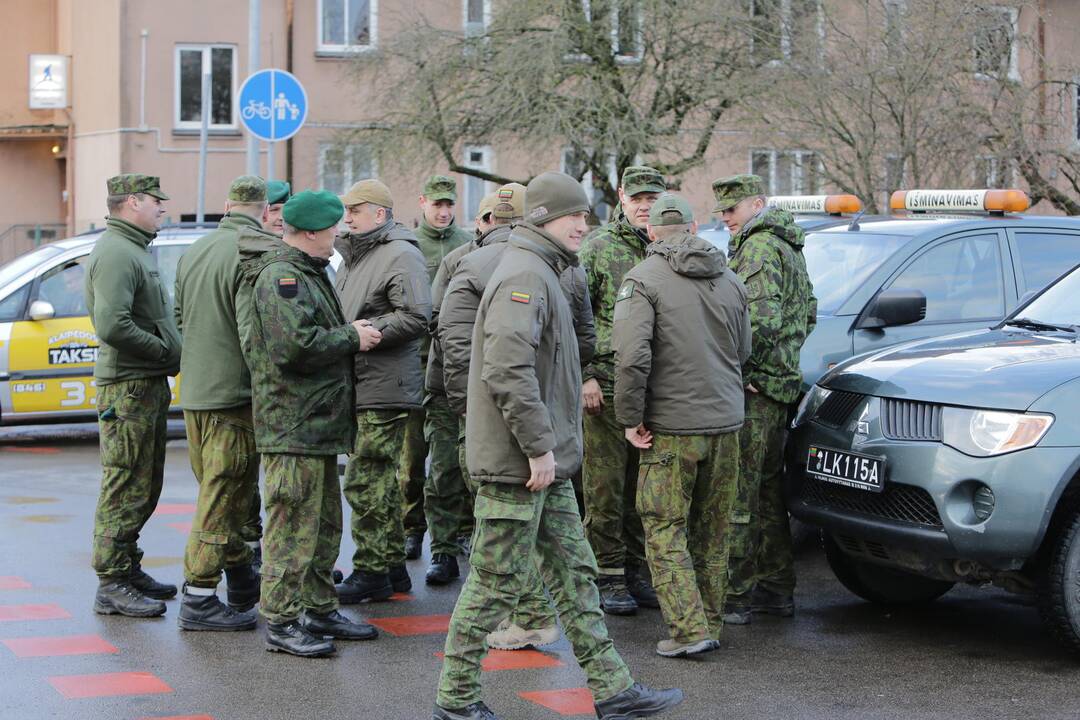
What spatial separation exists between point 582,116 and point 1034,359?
1614 cm

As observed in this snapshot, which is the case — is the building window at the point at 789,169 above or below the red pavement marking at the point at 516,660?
above

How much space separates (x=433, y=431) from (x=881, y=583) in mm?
2439

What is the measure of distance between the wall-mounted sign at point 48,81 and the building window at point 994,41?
2040 centimetres

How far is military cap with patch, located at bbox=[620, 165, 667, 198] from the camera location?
7.17m

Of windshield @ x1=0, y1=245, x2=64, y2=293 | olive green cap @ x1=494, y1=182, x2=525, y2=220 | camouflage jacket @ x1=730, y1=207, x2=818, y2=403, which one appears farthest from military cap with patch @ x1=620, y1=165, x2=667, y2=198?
windshield @ x1=0, y1=245, x2=64, y2=293

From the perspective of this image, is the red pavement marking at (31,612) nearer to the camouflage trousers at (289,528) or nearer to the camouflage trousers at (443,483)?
the camouflage trousers at (289,528)

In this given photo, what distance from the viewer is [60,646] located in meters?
6.45

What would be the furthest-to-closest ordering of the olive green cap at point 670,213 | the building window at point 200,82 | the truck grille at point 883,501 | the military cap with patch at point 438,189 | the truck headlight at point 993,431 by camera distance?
the building window at point 200,82 → the military cap with patch at point 438,189 → the olive green cap at point 670,213 → the truck grille at point 883,501 → the truck headlight at point 993,431

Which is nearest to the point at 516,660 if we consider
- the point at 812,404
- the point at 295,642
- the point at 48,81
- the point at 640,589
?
the point at 295,642

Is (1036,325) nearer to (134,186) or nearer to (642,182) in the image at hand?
(642,182)

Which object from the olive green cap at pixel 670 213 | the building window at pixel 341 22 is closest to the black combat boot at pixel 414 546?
the olive green cap at pixel 670 213

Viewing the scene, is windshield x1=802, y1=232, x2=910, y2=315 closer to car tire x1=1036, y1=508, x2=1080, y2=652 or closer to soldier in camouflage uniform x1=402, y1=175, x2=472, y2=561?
soldier in camouflage uniform x1=402, y1=175, x2=472, y2=561

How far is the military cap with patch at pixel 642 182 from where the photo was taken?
717cm

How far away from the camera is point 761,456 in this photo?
6.98 meters
